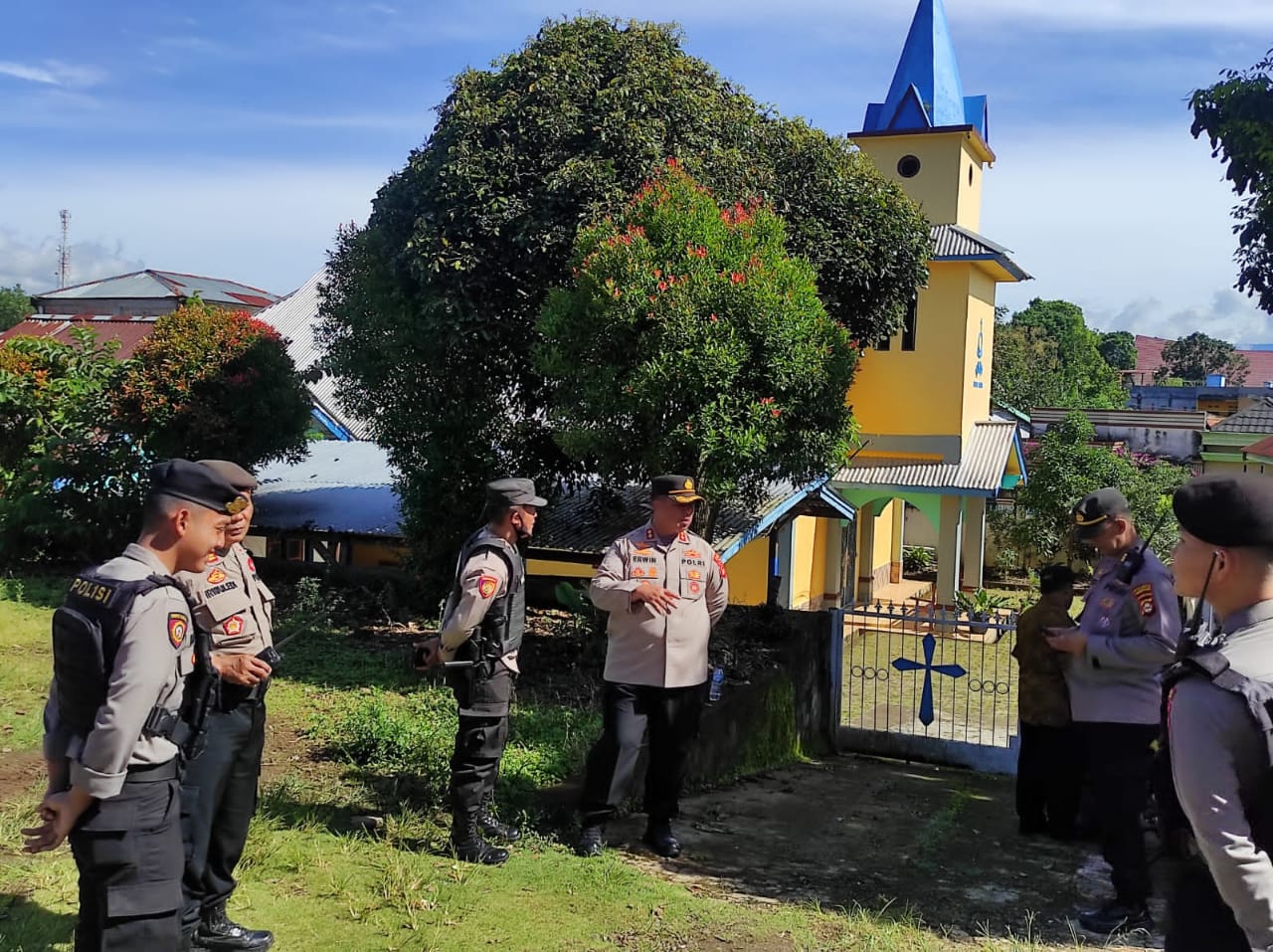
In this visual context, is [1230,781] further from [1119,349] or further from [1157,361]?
[1157,361]

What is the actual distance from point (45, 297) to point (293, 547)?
32804 mm

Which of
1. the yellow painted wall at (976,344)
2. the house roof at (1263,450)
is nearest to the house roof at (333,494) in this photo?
the yellow painted wall at (976,344)

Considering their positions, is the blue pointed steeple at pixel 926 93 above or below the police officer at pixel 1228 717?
above

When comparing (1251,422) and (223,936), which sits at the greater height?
(1251,422)

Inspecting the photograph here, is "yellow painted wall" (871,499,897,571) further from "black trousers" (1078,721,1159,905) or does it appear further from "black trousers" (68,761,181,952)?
"black trousers" (68,761,181,952)

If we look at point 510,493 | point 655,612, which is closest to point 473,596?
point 510,493

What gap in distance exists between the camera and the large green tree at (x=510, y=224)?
8.48m

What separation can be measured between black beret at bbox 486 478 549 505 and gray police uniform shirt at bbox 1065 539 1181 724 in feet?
8.24

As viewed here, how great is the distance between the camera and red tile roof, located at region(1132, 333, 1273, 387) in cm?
7574

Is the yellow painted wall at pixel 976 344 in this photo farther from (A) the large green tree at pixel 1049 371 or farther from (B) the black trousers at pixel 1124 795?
(B) the black trousers at pixel 1124 795

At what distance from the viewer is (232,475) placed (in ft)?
10.8

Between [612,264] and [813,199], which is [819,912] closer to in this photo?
[612,264]

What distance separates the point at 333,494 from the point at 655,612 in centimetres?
883

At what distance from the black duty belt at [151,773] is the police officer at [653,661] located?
2.10 metres
